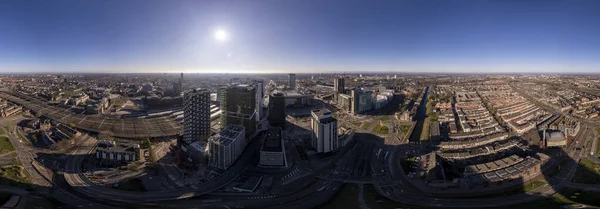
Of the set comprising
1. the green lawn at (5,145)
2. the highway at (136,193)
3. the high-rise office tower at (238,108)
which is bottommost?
the highway at (136,193)

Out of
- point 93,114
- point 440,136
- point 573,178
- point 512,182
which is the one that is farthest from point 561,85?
point 93,114

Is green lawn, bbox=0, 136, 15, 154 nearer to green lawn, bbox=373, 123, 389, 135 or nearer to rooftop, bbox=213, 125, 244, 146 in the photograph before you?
rooftop, bbox=213, 125, 244, 146

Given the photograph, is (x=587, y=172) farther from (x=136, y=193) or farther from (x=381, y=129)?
(x=136, y=193)

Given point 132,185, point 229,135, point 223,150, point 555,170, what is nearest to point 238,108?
point 229,135

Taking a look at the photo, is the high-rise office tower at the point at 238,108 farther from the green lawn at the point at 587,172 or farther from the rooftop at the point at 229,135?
the green lawn at the point at 587,172

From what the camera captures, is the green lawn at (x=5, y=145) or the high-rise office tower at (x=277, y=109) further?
the high-rise office tower at (x=277, y=109)

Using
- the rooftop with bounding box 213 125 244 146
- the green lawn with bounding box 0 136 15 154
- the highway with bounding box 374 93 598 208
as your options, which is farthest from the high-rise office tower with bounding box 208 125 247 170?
the green lawn with bounding box 0 136 15 154

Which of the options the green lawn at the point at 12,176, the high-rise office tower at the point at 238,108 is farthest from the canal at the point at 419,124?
the green lawn at the point at 12,176
